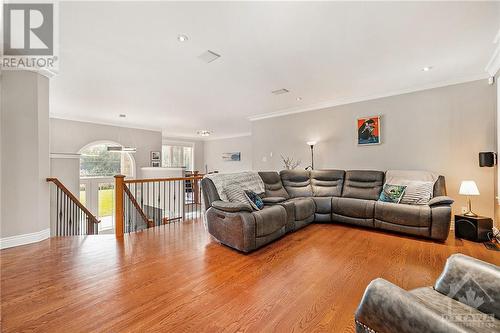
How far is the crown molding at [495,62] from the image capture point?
2565 mm

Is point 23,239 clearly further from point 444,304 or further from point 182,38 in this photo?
point 444,304

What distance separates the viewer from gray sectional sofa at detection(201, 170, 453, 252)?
2836mm

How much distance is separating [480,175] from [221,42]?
4.41 metres

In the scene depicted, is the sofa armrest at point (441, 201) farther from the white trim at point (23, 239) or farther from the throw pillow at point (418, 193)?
the white trim at point (23, 239)

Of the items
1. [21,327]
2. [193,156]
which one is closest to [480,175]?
[21,327]

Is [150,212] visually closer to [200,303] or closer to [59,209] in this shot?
[59,209]

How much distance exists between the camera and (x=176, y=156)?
31.9ft

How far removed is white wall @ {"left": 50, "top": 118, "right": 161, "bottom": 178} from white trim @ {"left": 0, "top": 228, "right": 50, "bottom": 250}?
2587mm

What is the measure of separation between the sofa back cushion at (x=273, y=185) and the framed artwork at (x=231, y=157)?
4.93 meters

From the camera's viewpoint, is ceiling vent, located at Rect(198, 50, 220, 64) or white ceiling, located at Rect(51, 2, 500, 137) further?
ceiling vent, located at Rect(198, 50, 220, 64)

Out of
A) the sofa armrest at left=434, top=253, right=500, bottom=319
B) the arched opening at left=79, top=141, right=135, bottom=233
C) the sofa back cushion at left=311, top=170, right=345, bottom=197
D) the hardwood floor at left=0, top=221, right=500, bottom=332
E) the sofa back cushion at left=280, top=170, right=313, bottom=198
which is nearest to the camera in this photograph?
the sofa armrest at left=434, top=253, right=500, bottom=319

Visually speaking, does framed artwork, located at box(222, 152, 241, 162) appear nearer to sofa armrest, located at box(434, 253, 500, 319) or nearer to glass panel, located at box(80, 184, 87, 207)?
glass panel, located at box(80, 184, 87, 207)

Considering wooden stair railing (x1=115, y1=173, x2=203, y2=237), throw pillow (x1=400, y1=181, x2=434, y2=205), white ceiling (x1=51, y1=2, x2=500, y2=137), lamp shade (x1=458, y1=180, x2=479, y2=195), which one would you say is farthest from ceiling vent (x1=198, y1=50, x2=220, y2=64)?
Result: lamp shade (x1=458, y1=180, x2=479, y2=195)

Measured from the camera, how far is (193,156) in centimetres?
1024
